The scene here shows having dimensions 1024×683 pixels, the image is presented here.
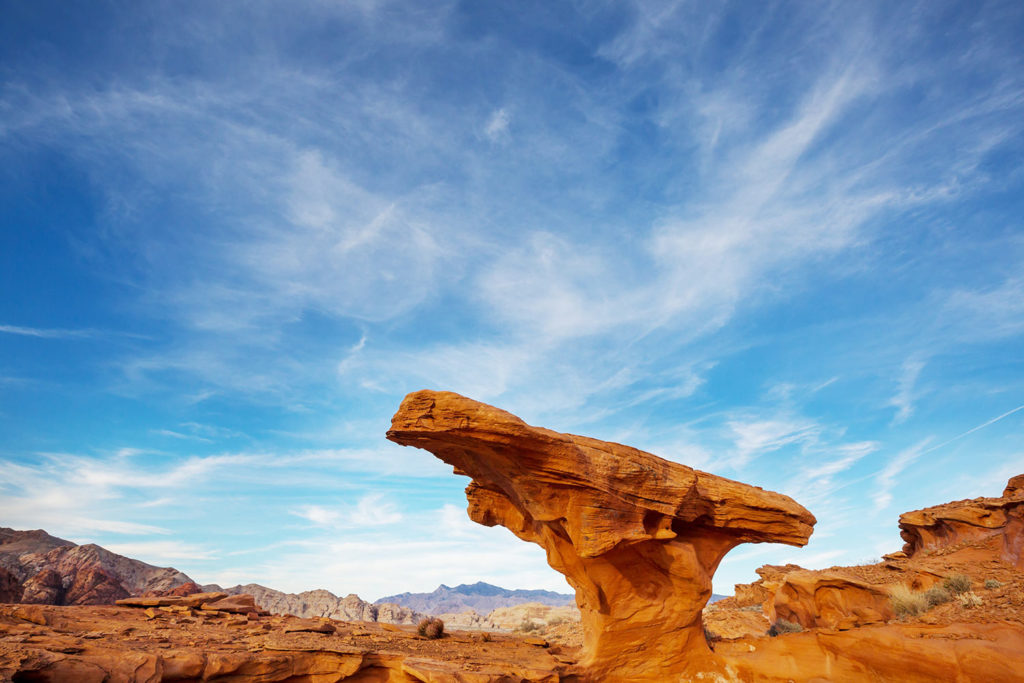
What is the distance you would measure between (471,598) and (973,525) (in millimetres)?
144647

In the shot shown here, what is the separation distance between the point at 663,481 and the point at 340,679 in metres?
7.85

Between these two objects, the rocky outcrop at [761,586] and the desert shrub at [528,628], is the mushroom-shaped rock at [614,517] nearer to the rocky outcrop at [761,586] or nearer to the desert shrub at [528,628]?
the desert shrub at [528,628]

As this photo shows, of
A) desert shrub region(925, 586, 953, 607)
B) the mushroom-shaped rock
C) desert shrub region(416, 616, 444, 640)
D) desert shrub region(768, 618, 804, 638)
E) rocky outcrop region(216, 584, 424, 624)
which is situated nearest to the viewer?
the mushroom-shaped rock

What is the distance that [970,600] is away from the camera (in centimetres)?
1472

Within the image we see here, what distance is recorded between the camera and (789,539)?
554 inches

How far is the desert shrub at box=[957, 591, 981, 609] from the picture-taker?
14453 millimetres

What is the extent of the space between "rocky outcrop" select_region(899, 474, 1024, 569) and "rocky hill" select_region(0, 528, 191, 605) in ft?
114

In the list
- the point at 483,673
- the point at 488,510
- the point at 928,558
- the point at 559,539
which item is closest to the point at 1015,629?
the point at 559,539

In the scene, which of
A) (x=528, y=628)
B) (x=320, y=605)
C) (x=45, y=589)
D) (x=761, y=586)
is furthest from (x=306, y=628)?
(x=320, y=605)

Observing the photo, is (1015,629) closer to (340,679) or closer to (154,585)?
(340,679)

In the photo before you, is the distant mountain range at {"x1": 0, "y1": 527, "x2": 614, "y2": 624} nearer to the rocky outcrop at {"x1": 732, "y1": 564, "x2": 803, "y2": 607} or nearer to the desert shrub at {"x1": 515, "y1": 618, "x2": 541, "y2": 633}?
the desert shrub at {"x1": 515, "y1": 618, "x2": 541, "y2": 633}

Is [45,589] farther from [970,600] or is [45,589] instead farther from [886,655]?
[970,600]

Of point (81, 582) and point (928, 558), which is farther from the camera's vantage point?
point (928, 558)

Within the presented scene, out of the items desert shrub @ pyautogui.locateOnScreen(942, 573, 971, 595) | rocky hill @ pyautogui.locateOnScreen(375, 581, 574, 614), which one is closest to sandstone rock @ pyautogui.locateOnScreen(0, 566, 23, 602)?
desert shrub @ pyautogui.locateOnScreen(942, 573, 971, 595)
